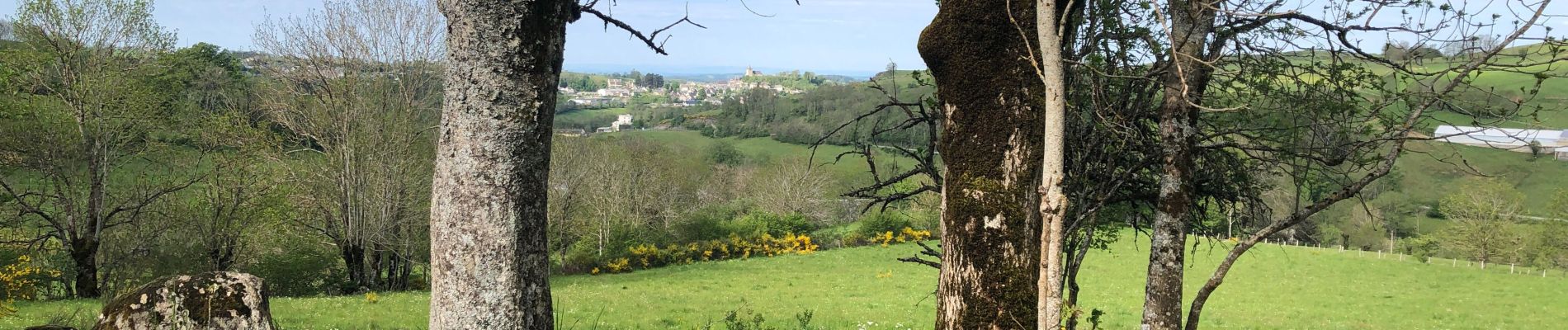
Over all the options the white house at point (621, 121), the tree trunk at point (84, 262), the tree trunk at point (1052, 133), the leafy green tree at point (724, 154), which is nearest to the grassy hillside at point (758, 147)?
the leafy green tree at point (724, 154)

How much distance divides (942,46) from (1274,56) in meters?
2.98

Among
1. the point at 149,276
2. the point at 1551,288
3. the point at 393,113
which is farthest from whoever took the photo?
the point at 1551,288

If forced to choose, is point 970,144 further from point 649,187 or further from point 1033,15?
point 649,187

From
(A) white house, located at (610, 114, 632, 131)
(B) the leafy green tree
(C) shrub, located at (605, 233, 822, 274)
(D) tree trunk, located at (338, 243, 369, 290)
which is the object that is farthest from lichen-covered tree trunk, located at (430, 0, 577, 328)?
(A) white house, located at (610, 114, 632, 131)

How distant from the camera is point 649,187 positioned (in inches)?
1531

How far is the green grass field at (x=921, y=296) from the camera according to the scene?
15023mm

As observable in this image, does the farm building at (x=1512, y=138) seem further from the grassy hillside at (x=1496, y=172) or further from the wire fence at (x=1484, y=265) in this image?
the grassy hillside at (x=1496, y=172)

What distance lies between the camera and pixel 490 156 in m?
2.71

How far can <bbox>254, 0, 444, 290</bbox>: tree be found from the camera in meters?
20.4

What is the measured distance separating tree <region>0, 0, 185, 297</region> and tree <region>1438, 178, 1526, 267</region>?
5499 centimetres

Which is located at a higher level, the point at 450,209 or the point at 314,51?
the point at 314,51

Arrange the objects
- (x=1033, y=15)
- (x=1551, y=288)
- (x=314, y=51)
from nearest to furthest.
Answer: (x=1033, y=15), (x=314, y=51), (x=1551, y=288)

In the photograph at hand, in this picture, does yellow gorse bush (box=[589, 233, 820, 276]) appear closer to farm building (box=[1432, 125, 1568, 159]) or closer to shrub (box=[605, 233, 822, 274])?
shrub (box=[605, 233, 822, 274])

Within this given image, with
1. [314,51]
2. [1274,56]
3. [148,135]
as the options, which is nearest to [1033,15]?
[1274,56]
